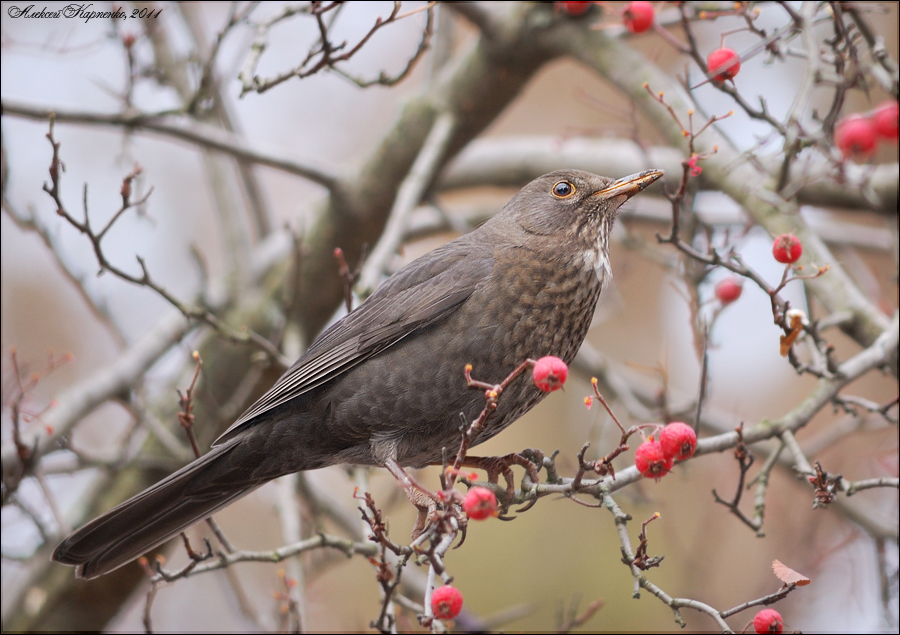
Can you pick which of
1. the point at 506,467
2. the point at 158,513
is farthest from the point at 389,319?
the point at 158,513

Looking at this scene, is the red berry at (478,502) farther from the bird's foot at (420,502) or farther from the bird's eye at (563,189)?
the bird's eye at (563,189)

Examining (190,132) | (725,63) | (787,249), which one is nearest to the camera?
(787,249)

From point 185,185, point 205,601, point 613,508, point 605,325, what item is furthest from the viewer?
point 185,185

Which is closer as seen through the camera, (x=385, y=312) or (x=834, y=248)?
(x=385, y=312)

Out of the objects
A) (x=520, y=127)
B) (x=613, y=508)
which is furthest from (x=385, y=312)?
(x=520, y=127)

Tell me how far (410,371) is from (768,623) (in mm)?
1490

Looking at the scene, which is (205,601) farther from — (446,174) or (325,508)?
(446,174)

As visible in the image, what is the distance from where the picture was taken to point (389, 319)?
10.7 ft

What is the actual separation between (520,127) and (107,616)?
7132 millimetres

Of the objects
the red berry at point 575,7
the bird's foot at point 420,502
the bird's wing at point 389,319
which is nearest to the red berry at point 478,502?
the bird's foot at point 420,502

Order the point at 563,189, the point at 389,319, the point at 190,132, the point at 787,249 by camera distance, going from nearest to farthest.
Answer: the point at 787,249, the point at 389,319, the point at 563,189, the point at 190,132

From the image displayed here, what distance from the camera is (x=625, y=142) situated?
19.2 feet

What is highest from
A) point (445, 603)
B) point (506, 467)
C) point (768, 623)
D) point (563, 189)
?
point (563, 189)

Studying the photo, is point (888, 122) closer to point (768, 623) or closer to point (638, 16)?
point (638, 16)
